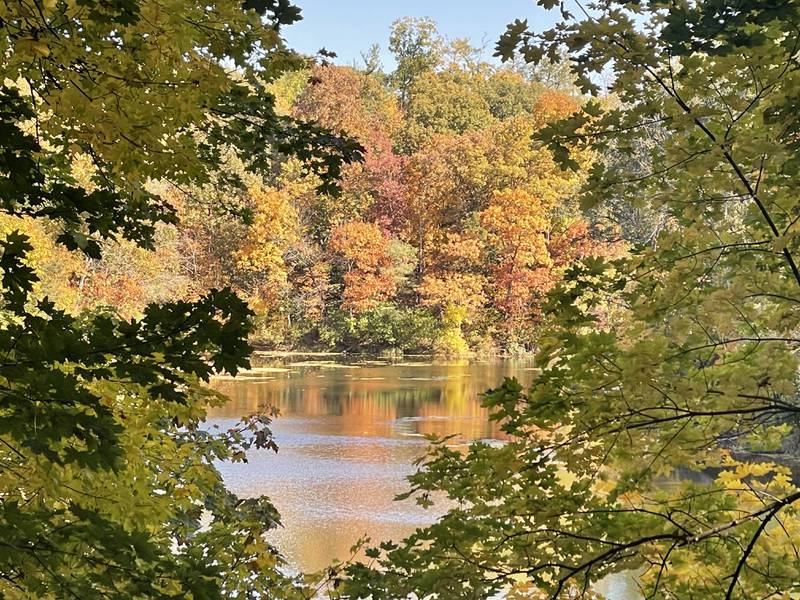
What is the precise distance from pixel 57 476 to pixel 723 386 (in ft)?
4.66

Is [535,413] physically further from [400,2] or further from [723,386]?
[400,2]

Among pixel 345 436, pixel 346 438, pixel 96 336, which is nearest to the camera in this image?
pixel 96 336

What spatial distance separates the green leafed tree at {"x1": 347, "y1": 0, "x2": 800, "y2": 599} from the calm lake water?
101 cm

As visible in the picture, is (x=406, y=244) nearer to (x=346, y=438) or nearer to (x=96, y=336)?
(x=346, y=438)

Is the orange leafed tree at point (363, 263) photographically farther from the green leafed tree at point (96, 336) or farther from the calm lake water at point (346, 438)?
the green leafed tree at point (96, 336)

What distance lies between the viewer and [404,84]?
94.0 ft

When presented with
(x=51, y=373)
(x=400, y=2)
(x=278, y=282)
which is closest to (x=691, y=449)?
(x=51, y=373)

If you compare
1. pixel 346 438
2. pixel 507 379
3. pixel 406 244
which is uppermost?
pixel 406 244

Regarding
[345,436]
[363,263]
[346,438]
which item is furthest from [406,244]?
[346,438]

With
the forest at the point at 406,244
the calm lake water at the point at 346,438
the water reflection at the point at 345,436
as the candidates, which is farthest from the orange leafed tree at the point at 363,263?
the water reflection at the point at 345,436

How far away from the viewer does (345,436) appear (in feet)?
34.5

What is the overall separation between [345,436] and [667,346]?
892cm

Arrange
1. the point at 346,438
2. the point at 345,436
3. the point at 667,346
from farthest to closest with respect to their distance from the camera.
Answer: the point at 345,436 < the point at 346,438 < the point at 667,346

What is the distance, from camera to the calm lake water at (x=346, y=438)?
7.00m
